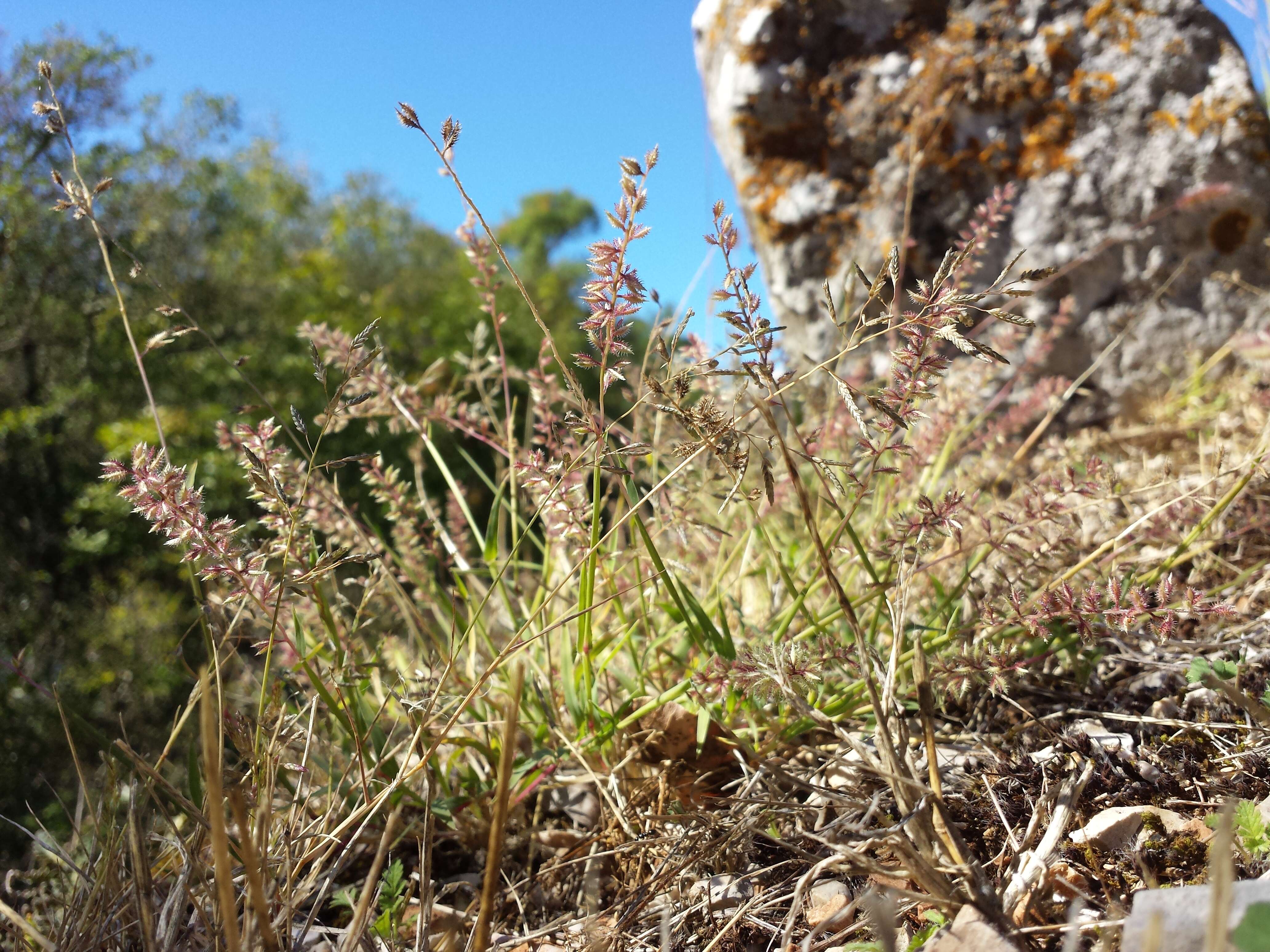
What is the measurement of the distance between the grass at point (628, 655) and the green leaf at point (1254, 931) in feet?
0.77

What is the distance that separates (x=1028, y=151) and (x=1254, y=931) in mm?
2965

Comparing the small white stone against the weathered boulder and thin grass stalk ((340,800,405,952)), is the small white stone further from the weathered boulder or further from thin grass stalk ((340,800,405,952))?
the weathered boulder

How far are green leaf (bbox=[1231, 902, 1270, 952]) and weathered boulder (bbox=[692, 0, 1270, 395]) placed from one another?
234 centimetres

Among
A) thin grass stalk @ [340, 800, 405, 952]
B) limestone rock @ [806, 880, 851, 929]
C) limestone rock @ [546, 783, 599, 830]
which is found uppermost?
thin grass stalk @ [340, 800, 405, 952]

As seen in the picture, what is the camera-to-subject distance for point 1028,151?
2.90m

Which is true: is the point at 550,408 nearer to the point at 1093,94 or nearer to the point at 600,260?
the point at 600,260

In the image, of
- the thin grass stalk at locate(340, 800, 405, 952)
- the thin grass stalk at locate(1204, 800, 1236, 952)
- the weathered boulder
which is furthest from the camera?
the weathered boulder

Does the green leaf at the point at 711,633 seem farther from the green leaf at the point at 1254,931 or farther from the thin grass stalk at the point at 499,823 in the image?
the green leaf at the point at 1254,931

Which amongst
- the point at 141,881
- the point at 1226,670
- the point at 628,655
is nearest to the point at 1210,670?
the point at 1226,670

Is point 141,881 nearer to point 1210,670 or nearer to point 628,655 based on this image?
point 628,655

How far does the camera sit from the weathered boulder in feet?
9.02

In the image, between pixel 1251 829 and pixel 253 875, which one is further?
pixel 1251 829

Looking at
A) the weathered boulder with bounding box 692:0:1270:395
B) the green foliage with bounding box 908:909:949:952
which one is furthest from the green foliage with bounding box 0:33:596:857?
the green foliage with bounding box 908:909:949:952

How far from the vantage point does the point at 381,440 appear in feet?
21.6
